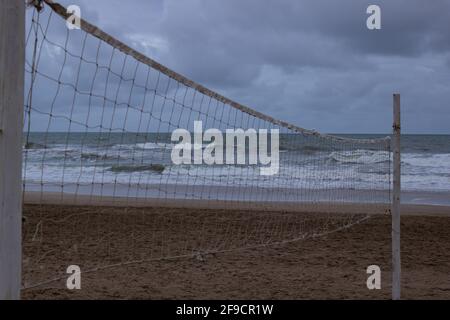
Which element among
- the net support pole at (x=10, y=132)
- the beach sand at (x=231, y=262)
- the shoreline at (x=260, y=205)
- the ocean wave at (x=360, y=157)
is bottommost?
the beach sand at (x=231, y=262)

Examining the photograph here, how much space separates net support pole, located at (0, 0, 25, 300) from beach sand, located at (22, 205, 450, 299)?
2.28 metres

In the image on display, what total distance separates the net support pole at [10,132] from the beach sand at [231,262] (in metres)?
2.28

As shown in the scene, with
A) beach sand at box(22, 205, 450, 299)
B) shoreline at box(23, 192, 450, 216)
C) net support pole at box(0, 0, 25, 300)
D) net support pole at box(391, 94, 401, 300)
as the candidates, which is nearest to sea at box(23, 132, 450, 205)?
shoreline at box(23, 192, 450, 216)

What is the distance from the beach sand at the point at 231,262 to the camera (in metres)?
5.02

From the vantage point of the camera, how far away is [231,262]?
624 cm

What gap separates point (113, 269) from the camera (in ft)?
18.9

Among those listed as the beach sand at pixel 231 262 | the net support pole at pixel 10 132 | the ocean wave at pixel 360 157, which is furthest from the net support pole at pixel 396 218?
the ocean wave at pixel 360 157

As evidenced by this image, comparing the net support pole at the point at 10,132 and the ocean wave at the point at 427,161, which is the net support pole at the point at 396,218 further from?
the ocean wave at the point at 427,161

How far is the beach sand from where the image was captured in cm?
502

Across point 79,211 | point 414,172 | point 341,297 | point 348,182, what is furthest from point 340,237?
point 414,172

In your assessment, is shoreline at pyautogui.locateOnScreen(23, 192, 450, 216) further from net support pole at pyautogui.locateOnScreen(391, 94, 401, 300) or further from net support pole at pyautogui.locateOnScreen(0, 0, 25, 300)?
net support pole at pyautogui.locateOnScreen(0, 0, 25, 300)

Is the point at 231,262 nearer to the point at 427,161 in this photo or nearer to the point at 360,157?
the point at 360,157

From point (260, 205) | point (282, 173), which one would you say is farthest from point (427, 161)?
point (260, 205)

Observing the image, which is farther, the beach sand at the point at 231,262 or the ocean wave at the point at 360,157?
the ocean wave at the point at 360,157
